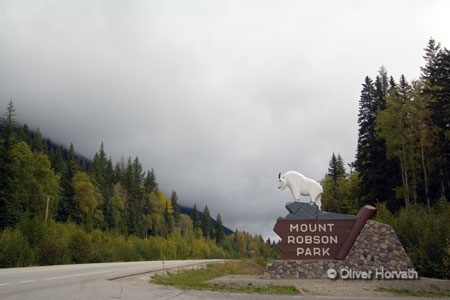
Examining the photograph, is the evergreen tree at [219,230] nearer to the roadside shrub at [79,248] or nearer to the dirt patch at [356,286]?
the roadside shrub at [79,248]

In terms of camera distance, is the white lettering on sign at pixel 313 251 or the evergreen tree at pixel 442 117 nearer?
the white lettering on sign at pixel 313 251

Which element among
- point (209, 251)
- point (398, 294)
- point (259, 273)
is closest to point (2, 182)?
point (209, 251)

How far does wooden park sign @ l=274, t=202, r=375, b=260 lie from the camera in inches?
677

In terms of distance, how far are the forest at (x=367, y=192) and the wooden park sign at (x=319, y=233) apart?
119 inches

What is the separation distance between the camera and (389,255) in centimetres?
1666

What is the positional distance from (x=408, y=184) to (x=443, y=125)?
23.6 ft

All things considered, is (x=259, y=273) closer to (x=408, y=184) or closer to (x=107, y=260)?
(x=107, y=260)

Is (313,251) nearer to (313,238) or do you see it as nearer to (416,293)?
(313,238)

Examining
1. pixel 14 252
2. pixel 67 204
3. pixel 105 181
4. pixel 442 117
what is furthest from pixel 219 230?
pixel 14 252

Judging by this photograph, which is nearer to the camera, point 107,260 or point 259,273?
point 259,273

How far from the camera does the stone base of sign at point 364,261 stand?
1661cm

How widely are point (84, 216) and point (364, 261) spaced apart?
70.1 metres

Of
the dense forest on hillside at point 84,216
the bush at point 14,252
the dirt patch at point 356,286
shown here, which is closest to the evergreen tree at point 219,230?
the dense forest on hillside at point 84,216

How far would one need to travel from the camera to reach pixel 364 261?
55.1 feet
